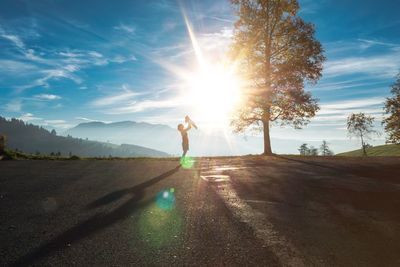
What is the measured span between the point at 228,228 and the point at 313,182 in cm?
598

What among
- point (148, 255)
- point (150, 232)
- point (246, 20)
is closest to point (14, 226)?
point (150, 232)

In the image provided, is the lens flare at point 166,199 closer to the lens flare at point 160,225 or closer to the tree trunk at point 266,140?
the lens flare at point 160,225

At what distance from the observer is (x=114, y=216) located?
251 inches

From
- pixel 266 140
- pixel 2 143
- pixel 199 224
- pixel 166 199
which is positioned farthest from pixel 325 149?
pixel 199 224

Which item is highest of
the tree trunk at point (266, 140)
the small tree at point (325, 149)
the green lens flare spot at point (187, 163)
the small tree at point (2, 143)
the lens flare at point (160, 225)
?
the small tree at point (325, 149)

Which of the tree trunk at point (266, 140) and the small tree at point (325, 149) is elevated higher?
the small tree at point (325, 149)

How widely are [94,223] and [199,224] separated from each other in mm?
1935

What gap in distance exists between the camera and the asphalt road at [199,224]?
14.4 ft

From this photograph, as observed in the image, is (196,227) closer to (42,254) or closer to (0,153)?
(42,254)

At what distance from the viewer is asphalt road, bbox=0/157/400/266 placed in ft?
14.4

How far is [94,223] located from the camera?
19.3ft

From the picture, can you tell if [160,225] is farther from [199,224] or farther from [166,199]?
[166,199]

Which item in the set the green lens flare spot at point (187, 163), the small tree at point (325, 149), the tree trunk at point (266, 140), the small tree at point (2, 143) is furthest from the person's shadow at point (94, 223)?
the small tree at point (325, 149)

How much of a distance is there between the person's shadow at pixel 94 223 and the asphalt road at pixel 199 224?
0.05 feet
